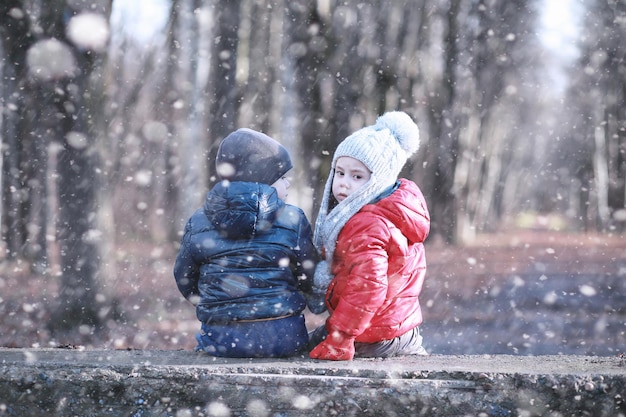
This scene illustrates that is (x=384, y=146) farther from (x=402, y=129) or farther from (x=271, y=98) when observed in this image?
(x=271, y=98)

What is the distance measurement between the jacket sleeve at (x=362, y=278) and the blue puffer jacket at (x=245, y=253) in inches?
11.6

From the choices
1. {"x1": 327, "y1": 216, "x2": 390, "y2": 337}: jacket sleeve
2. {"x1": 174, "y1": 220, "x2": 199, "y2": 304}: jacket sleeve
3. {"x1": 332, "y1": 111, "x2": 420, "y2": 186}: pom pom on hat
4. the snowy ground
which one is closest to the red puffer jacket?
{"x1": 327, "y1": 216, "x2": 390, "y2": 337}: jacket sleeve

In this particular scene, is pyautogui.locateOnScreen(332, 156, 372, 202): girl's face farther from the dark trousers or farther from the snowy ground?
the snowy ground

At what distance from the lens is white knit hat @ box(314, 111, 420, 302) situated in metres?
4.19

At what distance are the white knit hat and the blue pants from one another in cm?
33

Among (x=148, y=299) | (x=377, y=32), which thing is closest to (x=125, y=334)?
(x=148, y=299)

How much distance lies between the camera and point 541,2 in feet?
73.0

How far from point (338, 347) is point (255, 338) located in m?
0.45

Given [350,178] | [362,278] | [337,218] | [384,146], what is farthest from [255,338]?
[384,146]

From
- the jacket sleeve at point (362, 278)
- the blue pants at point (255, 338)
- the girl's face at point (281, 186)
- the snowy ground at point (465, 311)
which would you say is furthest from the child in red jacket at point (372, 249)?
the snowy ground at point (465, 311)

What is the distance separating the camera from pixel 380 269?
12.9 ft

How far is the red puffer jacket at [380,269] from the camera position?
12.8 ft

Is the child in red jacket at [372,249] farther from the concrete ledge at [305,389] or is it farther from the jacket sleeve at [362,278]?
the concrete ledge at [305,389]

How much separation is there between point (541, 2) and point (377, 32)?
1040 cm
